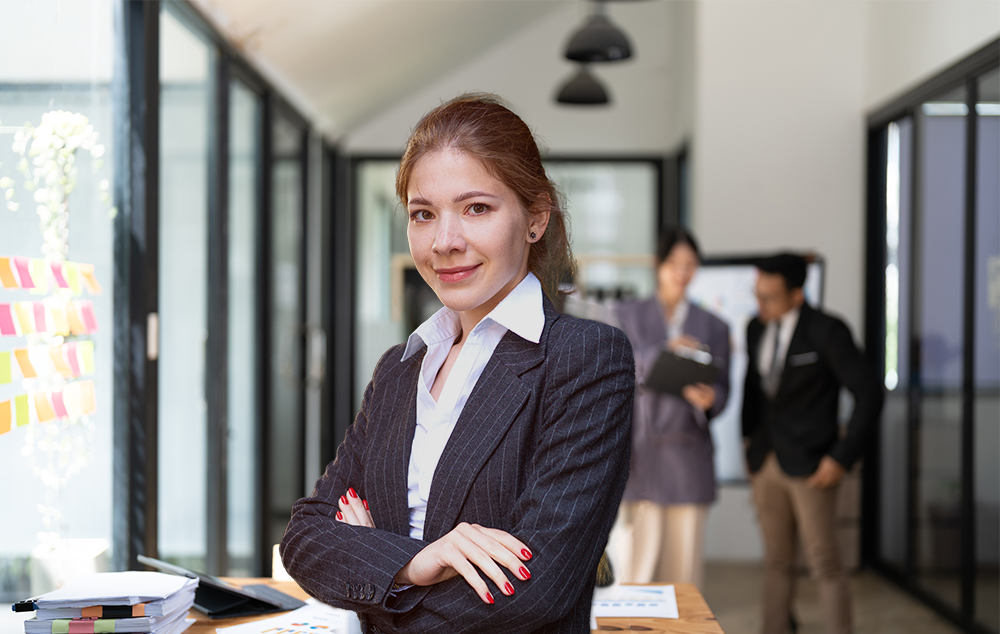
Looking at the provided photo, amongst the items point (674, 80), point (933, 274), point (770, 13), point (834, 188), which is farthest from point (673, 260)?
point (674, 80)

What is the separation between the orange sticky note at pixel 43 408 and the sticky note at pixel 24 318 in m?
0.16

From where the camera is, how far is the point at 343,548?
4.00 feet

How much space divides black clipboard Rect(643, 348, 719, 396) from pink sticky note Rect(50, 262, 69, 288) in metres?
2.04

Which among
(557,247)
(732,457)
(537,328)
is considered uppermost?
(557,247)

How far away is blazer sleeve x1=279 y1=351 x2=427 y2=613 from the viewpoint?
1174 mm

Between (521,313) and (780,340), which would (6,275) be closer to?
(521,313)

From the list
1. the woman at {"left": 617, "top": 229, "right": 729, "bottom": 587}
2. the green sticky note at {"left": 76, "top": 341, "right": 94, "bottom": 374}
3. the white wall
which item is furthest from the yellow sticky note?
the white wall

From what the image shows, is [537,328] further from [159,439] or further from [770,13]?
[770,13]

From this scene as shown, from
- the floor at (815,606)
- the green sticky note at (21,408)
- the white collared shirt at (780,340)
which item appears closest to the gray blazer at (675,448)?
the white collared shirt at (780,340)

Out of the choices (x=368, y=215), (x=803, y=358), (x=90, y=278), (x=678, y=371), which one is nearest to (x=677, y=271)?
(x=678, y=371)

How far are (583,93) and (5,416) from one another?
3.88 metres

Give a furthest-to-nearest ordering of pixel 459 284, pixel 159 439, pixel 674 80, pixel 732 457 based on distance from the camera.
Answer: pixel 674 80
pixel 732 457
pixel 159 439
pixel 459 284

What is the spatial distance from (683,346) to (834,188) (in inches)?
79.1

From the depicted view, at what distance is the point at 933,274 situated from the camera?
4285 mm
